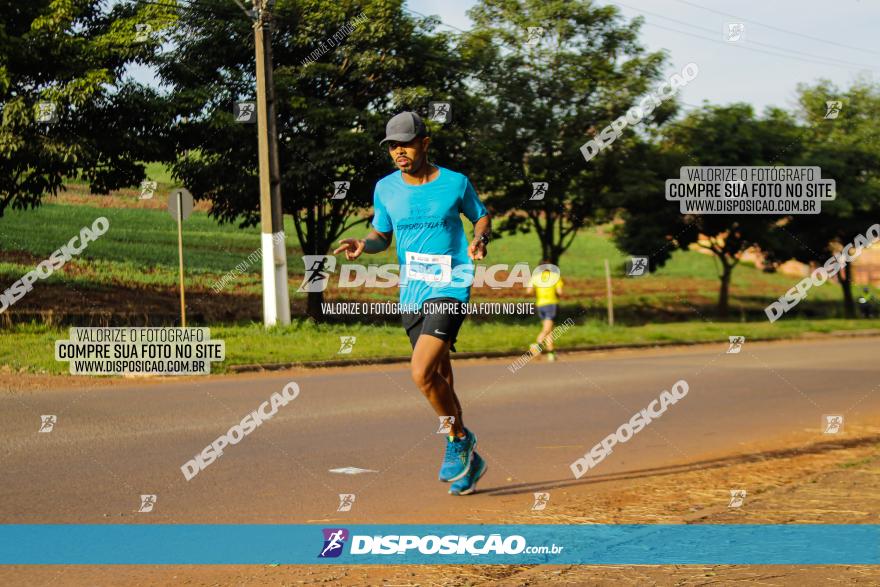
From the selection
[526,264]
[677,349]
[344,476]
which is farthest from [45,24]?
[526,264]

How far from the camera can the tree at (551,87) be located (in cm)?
3388

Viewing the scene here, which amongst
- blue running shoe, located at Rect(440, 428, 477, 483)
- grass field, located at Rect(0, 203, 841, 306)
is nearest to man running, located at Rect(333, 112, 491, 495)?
blue running shoe, located at Rect(440, 428, 477, 483)

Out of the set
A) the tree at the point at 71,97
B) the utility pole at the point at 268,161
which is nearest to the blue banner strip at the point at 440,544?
the utility pole at the point at 268,161

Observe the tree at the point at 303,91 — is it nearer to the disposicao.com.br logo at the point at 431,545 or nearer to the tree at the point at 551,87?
the tree at the point at 551,87

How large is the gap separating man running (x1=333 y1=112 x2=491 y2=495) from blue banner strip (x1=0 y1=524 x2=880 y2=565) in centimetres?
102

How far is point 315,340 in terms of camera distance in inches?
814

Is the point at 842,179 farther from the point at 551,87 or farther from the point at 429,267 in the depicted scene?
the point at 429,267

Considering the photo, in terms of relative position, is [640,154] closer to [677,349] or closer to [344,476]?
[677,349]

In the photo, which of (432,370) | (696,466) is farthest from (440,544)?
(696,466)

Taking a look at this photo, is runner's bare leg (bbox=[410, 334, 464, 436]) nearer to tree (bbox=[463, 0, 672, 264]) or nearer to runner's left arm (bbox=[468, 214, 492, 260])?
runner's left arm (bbox=[468, 214, 492, 260])

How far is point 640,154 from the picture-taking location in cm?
3725

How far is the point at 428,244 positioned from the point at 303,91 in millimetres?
23073

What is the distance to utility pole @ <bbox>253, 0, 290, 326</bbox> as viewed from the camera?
21141 millimetres

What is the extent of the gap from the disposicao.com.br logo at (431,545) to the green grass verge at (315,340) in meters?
11.4
